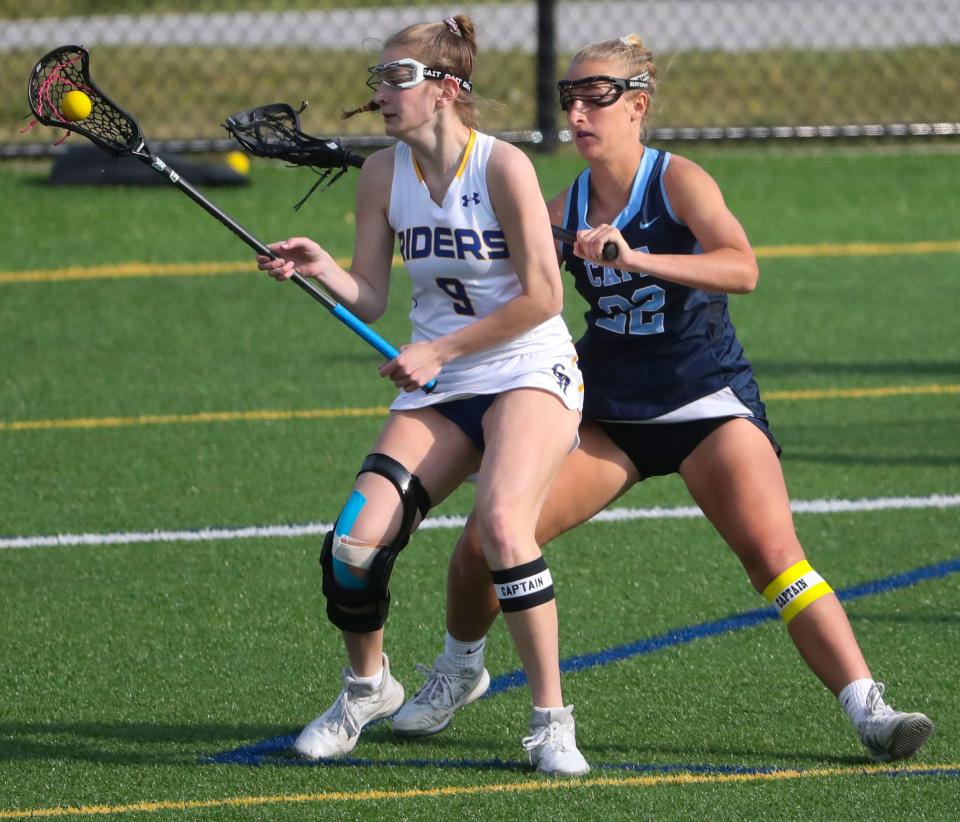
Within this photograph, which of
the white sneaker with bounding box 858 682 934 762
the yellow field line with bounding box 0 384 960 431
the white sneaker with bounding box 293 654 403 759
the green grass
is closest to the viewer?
the white sneaker with bounding box 858 682 934 762

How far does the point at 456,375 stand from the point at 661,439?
0.57 meters

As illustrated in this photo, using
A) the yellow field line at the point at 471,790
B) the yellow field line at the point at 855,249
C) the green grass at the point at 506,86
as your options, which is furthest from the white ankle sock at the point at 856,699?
the green grass at the point at 506,86

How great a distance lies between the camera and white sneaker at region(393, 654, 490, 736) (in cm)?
465

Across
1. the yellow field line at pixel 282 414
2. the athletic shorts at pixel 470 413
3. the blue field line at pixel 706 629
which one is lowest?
the yellow field line at pixel 282 414

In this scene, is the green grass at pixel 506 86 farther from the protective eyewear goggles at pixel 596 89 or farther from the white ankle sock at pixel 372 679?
the white ankle sock at pixel 372 679

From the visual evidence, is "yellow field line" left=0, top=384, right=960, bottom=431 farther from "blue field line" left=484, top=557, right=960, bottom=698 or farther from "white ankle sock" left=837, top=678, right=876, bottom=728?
"white ankle sock" left=837, top=678, right=876, bottom=728

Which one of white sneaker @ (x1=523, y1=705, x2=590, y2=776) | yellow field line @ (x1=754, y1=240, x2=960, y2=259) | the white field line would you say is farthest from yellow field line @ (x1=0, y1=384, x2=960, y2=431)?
white sneaker @ (x1=523, y1=705, x2=590, y2=776)

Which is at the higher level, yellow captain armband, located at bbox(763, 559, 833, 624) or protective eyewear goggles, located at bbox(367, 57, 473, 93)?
protective eyewear goggles, located at bbox(367, 57, 473, 93)

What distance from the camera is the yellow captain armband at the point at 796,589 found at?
442 cm

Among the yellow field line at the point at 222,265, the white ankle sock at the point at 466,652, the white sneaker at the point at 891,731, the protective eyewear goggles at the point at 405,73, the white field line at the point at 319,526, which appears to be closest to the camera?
the white sneaker at the point at 891,731

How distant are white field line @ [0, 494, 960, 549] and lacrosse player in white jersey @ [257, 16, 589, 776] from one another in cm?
194

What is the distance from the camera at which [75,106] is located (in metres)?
4.62

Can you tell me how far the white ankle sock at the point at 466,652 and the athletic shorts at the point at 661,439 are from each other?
2.06 feet

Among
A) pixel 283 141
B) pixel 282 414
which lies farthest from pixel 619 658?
pixel 282 414
